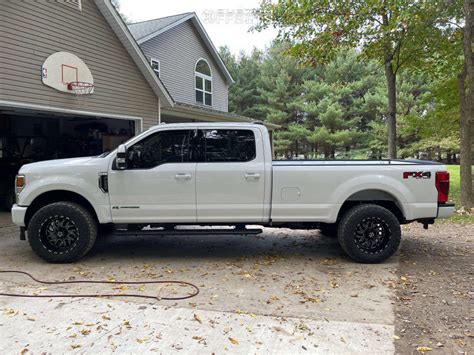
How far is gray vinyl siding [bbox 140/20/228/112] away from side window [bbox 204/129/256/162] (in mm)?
11329

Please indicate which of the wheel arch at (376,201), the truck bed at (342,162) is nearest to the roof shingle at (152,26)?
the truck bed at (342,162)

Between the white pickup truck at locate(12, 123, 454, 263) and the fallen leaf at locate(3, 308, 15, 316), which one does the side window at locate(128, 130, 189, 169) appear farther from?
the fallen leaf at locate(3, 308, 15, 316)

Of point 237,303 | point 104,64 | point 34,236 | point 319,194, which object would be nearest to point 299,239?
point 319,194

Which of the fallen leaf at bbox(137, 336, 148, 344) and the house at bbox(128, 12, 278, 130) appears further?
the house at bbox(128, 12, 278, 130)

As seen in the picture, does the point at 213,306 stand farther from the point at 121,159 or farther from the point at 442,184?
the point at 442,184

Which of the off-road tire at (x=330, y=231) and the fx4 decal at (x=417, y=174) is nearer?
the fx4 decal at (x=417, y=174)

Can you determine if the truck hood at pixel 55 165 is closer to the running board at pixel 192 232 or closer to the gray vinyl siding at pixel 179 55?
the running board at pixel 192 232

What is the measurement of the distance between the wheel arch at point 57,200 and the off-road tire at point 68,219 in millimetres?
164

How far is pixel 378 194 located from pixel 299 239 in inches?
85.0

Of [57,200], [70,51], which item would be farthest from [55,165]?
[70,51]

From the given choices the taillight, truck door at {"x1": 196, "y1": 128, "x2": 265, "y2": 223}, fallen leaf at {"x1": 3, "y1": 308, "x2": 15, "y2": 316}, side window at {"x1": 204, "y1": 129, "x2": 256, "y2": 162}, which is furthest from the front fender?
the taillight

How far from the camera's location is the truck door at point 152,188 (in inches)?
217

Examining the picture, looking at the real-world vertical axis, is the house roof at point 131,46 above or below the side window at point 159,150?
above

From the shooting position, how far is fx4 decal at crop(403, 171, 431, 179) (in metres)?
5.44
